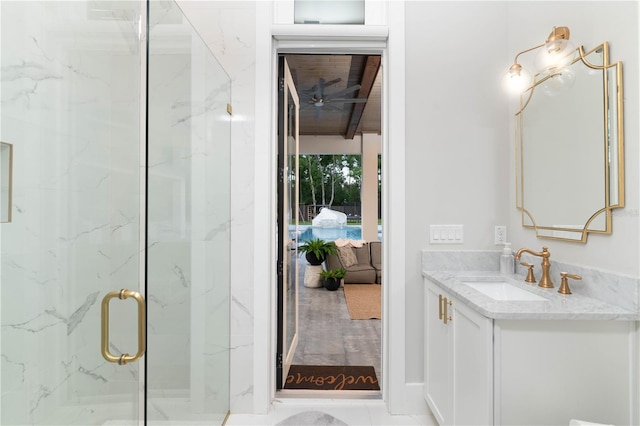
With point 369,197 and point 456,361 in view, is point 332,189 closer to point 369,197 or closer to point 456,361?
point 369,197

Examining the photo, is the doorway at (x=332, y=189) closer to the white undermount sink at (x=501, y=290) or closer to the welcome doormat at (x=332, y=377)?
the welcome doormat at (x=332, y=377)

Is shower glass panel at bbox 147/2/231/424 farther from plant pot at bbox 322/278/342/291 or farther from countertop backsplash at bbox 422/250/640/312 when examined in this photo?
plant pot at bbox 322/278/342/291

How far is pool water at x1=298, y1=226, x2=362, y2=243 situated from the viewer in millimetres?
7583

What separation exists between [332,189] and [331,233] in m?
0.96

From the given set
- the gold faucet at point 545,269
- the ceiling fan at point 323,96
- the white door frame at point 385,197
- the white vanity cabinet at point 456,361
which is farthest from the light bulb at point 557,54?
the ceiling fan at point 323,96

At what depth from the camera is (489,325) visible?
132cm

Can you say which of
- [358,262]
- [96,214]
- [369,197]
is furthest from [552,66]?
[369,197]

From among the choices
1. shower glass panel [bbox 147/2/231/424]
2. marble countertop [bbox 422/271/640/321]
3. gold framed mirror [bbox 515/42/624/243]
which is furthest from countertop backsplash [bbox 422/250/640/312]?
shower glass panel [bbox 147/2/231/424]

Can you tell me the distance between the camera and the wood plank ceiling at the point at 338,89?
409cm

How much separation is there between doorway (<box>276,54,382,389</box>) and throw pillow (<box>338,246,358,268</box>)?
20.1 inches

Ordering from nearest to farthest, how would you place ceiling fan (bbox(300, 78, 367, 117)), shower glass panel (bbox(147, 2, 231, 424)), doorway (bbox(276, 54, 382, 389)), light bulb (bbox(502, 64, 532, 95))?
shower glass panel (bbox(147, 2, 231, 424)) → light bulb (bbox(502, 64, 532, 95)) → doorway (bbox(276, 54, 382, 389)) → ceiling fan (bbox(300, 78, 367, 117))

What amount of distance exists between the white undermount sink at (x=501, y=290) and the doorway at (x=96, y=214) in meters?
1.47

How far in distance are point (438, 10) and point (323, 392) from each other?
2536mm

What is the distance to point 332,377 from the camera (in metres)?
2.63
